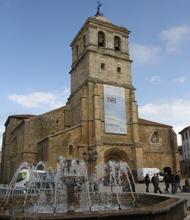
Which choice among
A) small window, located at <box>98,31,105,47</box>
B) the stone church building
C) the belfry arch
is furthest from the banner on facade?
small window, located at <box>98,31,105,47</box>

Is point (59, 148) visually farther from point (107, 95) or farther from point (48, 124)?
point (107, 95)

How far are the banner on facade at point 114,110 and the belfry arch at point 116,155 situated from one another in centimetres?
225

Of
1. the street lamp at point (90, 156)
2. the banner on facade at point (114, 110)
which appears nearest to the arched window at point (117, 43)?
the banner on facade at point (114, 110)

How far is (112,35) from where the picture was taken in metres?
39.0

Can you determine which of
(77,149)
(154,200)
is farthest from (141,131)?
(154,200)

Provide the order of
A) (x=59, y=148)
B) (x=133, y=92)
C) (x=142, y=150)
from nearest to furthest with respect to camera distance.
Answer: (x=59, y=148), (x=142, y=150), (x=133, y=92)

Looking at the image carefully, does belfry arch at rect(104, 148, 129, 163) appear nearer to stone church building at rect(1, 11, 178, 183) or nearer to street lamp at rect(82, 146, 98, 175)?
stone church building at rect(1, 11, 178, 183)

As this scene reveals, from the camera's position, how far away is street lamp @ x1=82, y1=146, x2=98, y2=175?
3125cm

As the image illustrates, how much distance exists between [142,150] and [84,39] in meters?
16.8

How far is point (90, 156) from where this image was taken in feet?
104

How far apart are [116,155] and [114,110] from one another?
5.38 meters

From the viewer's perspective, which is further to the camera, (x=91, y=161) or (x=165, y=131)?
(x=165, y=131)

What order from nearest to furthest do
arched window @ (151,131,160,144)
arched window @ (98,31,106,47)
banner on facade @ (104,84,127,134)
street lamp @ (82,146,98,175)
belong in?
street lamp @ (82,146,98,175), banner on facade @ (104,84,127,134), arched window @ (151,131,160,144), arched window @ (98,31,106,47)

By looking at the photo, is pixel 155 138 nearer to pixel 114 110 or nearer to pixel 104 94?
pixel 114 110
